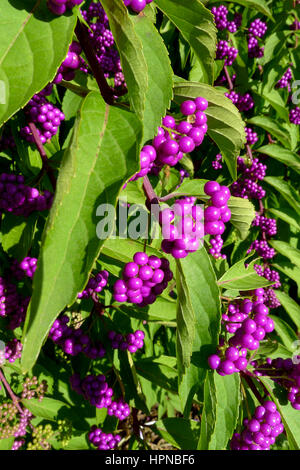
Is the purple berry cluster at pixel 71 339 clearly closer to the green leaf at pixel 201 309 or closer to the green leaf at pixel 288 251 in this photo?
the green leaf at pixel 201 309

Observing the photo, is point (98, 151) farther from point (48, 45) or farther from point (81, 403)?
point (81, 403)

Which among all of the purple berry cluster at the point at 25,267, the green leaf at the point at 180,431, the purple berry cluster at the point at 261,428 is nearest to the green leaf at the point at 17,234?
the purple berry cluster at the point at 25,267

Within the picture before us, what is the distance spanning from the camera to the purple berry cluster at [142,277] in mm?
1505

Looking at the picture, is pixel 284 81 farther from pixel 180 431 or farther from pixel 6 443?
pixel 6 443

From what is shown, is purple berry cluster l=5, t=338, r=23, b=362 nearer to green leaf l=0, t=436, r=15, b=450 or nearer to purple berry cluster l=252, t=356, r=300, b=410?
green leaf l=0, t=436, r=15, b=450

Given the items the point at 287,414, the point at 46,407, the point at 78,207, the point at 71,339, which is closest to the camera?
the point at 78,207

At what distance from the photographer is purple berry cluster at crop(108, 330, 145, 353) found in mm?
2484

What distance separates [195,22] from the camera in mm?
1213

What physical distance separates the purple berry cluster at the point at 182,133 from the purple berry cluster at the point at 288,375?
145cm

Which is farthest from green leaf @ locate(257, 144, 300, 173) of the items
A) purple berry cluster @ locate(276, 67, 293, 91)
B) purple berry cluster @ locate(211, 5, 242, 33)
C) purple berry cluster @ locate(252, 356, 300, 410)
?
purple berry cluster @ locate(252, 356, 300, 410)

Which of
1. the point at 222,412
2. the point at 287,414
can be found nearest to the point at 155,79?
the point at 222,412

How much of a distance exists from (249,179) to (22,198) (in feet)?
7.81

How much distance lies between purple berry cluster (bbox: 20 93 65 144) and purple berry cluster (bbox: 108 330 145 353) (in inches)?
55.4

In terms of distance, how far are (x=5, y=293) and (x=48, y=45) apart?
178 centimetres
